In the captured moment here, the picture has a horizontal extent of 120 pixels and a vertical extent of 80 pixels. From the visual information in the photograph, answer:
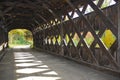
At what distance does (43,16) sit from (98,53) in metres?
10.3

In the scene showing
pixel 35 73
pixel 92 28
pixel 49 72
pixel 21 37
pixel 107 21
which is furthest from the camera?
pixel 21 37

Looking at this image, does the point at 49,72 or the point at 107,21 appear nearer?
the point at 107,21

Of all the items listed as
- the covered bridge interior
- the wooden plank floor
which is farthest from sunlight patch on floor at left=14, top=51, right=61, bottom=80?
the covered bridge interior

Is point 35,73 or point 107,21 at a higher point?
point 107,21

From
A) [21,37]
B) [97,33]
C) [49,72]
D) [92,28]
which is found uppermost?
[21,37]

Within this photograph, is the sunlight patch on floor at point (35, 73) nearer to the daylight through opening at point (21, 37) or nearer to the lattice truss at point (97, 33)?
the lattice truss at point (97, 33)

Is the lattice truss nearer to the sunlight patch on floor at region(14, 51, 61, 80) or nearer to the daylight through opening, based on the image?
the sunlight patch on floor at region(14, 51, 61, 80)

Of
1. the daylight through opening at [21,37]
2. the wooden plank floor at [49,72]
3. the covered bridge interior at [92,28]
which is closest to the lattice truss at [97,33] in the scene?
the covered bridge interior at [92,28]

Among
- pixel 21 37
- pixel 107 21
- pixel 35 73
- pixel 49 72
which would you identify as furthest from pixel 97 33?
pixel 21 37

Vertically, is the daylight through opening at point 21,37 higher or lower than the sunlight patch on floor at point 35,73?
higher

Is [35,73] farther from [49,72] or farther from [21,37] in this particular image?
[21,37]

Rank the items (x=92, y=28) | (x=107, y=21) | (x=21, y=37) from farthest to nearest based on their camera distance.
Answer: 1. (x=21, y=37)
2. (x=92, y=28)
3. (x=107, y=21)

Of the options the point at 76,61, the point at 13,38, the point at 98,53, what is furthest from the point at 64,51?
the point at 13,38

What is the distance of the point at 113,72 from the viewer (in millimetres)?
6895
